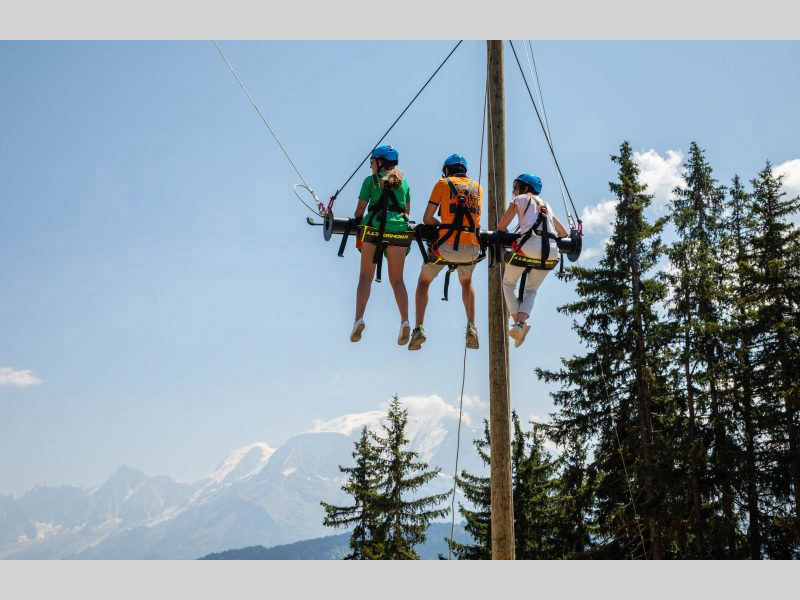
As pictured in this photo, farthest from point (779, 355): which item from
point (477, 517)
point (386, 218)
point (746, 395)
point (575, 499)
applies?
point (386, 218)

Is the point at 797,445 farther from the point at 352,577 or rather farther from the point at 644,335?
the point at 352,577

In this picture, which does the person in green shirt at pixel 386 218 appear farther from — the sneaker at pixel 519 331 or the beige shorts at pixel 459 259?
the sneaker at pixel 519 331

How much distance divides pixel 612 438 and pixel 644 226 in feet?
24.7

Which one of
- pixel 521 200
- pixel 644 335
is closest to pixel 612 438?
pixel 644 335

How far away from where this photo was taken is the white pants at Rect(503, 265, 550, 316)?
9.07m

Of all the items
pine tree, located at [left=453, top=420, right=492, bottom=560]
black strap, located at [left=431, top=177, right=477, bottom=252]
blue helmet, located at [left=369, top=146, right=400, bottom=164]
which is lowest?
pine tree, located at [left=453, top=420, right=492, bottom=560]

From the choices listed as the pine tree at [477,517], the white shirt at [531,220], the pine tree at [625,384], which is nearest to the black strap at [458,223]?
the white shirt at [531,220]

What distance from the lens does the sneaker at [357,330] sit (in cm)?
879

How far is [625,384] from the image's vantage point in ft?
87.1

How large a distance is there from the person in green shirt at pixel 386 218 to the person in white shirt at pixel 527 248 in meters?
1.21

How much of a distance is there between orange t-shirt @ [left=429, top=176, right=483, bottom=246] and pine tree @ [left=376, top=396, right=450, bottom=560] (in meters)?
25.8

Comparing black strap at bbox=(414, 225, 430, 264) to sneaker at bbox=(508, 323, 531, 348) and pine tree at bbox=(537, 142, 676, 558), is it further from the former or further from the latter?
pine tree at bbox=(537, 142, 676, 558)

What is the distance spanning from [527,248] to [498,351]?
4.12 feet

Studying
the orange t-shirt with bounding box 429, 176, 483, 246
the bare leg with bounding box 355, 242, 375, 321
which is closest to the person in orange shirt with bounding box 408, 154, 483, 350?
the orange t-shirt with bounding box 429, 176, 483, 246
